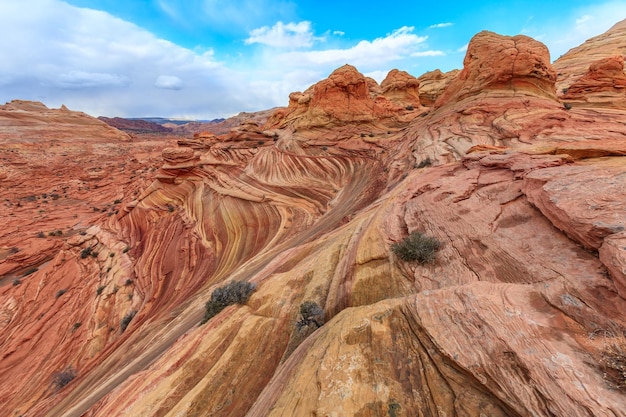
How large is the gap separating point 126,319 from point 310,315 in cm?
1219

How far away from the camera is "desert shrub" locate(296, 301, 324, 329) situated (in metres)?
5.54

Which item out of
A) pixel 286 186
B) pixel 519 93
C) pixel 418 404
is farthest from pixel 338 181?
pixel 418 404

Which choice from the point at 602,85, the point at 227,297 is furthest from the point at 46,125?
the point at 602,85

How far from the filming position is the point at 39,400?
9.74m

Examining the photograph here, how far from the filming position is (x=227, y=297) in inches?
284

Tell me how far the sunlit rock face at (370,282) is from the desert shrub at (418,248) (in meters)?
0.19

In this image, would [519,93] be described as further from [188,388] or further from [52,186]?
[52,186]

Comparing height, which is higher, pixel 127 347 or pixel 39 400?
pixel 127 347

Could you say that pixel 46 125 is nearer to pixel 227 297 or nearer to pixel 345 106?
pixel 345 106

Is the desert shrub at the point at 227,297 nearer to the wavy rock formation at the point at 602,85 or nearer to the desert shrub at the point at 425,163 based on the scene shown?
the desert shrub at the point at 425,163

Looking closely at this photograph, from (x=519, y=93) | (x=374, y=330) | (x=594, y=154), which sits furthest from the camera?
(x=519, y=93)

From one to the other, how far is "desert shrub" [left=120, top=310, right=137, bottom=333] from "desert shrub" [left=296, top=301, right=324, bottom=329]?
11.7 meters

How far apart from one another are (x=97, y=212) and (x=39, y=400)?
26.7 meters

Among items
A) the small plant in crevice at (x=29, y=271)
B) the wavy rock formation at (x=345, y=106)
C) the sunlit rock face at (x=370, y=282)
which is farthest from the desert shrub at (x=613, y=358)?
the small plant in crevice at (x=29, y=271)
